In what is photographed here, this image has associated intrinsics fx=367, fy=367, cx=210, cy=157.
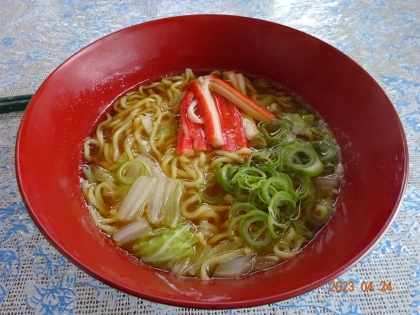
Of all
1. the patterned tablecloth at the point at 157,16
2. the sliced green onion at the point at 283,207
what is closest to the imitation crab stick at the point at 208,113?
the sliced green onion at the point at 283,207

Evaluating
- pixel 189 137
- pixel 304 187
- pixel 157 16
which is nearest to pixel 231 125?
pixel 189 137

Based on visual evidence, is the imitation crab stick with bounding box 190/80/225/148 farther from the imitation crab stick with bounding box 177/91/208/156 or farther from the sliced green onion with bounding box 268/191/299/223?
the sliced green onion with bounding box 268/191/299/223

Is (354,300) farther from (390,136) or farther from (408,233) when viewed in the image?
(390,136)

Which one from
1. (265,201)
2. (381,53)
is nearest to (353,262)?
(265,201)

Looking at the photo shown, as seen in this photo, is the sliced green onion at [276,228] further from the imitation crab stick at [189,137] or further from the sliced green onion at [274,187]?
the imitation crab stick at [189,137]

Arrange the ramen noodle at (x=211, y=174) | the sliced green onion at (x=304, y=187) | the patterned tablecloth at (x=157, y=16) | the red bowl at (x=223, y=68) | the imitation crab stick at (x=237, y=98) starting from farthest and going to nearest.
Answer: the imitation crab stick at (x=237, y=98) → the sliced green onion at (x=304, y=187) → the ramen noodle at (x=211, y=174) → the patterned tablecloth at (x=157, y=16) → the red bowl at (x=223, y=68)

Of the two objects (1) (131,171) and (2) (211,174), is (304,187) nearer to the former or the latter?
(2) (211,174)
